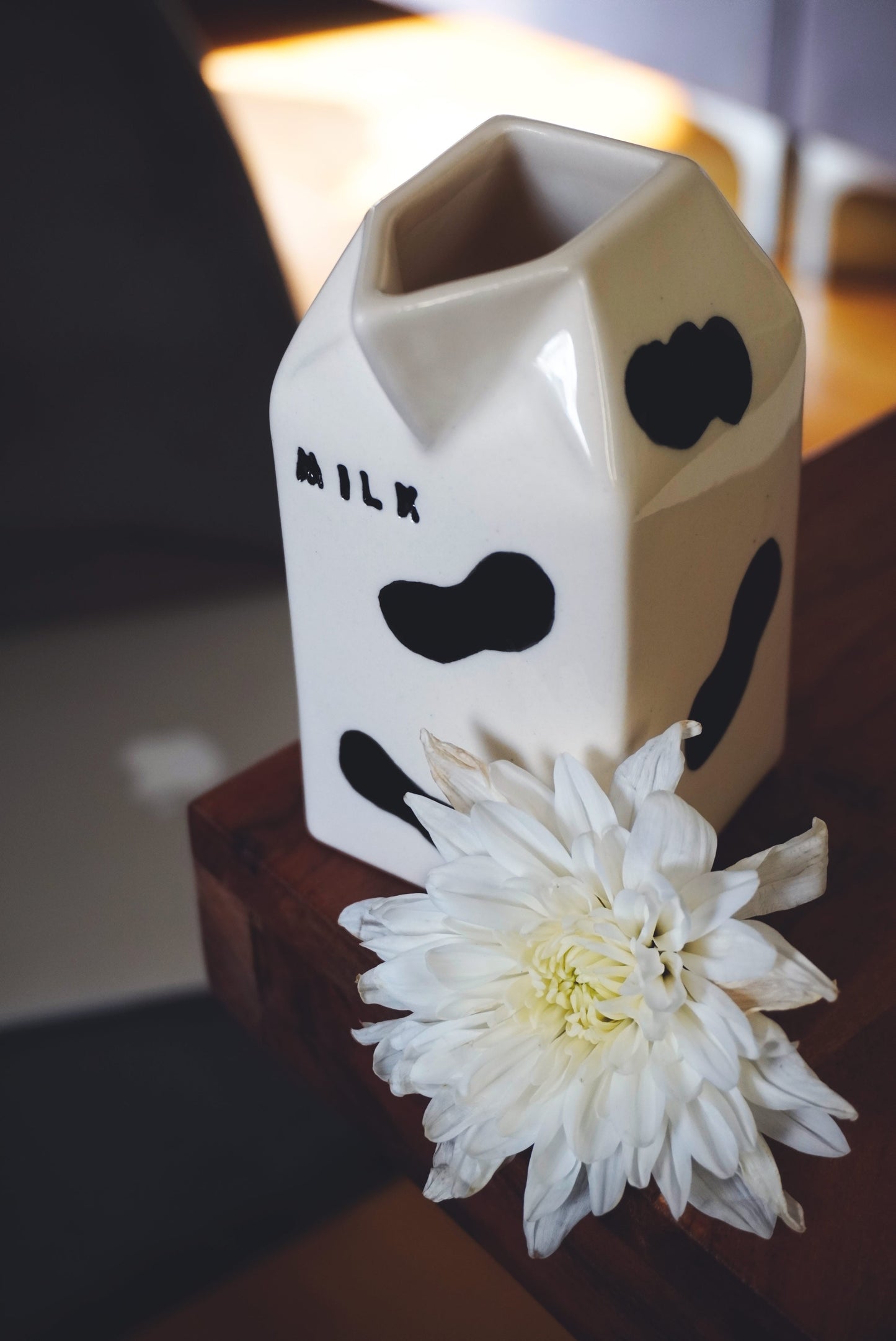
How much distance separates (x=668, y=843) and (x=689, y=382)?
0.15m

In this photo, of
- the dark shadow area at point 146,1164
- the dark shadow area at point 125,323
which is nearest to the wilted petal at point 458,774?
the dark shadow area at point 146,1164

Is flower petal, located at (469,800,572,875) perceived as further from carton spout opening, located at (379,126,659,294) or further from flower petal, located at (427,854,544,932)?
carton spout opening, located at (379,126,659,294)

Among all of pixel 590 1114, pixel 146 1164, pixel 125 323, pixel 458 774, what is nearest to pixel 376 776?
pixel 458 774

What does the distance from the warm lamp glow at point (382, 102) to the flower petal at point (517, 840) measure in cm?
169

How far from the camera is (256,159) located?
2438 millimetres

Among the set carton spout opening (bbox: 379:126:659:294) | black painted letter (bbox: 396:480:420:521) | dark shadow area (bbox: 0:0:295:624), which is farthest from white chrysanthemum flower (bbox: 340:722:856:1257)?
dark shadow area (bbox: 0:0:295:624)

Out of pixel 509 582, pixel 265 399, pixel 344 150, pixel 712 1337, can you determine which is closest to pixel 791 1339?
pixel 712 1337

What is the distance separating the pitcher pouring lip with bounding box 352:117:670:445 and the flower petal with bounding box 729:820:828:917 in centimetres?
18

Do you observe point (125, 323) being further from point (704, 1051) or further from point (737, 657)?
point (704, 1051)

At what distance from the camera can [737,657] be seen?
54 cm

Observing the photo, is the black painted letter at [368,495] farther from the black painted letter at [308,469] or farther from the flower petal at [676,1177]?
the flower petal at [676,1177]

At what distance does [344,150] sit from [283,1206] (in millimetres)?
2111

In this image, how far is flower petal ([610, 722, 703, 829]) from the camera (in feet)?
1.45

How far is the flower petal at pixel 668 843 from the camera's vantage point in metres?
0.42
